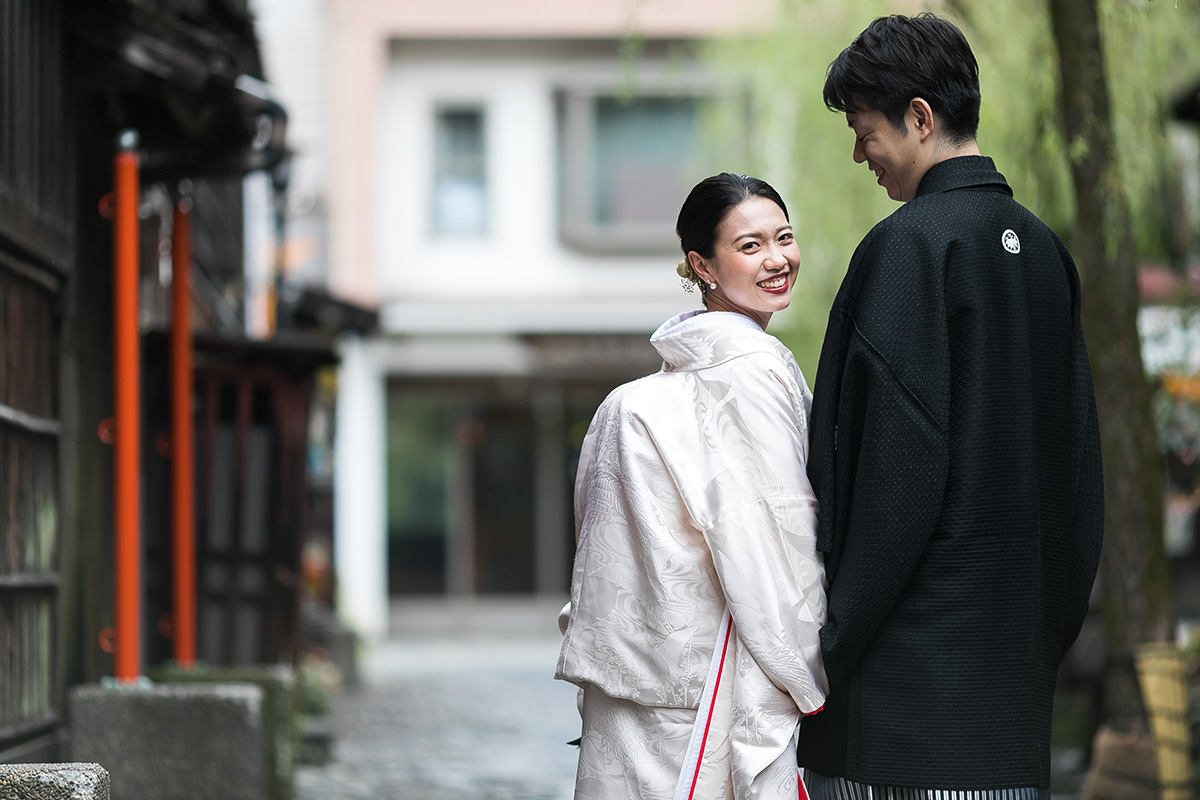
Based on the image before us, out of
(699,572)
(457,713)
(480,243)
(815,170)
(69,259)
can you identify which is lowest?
(457,713)

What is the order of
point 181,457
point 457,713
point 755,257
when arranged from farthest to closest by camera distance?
point 457,713 → point 181,457 → point 755,257

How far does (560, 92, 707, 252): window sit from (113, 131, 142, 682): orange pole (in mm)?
14611

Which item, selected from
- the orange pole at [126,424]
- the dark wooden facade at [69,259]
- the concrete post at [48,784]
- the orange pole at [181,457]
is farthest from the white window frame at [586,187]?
the concrete post at [48,784]

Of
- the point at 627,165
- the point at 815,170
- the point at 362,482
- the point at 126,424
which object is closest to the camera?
the point at 126,424

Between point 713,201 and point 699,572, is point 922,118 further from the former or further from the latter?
point 699,572

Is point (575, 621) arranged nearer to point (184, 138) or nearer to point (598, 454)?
point (598, 454)

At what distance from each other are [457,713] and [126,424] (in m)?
6.53

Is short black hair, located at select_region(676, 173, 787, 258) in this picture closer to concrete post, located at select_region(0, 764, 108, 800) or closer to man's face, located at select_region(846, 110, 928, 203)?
man's face, located at select_region(846, 110, 928, 203)

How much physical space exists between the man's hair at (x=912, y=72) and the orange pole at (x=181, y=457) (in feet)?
16.8

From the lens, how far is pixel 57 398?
551 cm

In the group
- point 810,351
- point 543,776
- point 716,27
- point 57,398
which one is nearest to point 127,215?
point 57,398

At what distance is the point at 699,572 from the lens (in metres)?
2.60

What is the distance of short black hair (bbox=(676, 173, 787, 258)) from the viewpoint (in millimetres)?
2779

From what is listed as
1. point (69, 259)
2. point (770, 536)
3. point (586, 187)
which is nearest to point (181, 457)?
point (69, 259)
